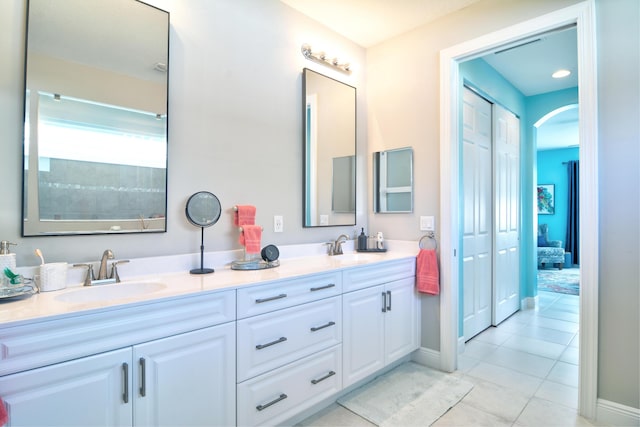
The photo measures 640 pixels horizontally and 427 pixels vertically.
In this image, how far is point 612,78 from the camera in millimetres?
1903

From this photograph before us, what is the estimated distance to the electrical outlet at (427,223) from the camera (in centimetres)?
262

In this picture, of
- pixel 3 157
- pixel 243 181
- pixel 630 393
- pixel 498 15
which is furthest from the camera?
pixel 498 15

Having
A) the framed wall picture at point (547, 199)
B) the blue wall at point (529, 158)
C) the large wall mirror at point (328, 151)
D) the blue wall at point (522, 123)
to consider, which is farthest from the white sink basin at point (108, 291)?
the framed wall picture at point (547, 199)

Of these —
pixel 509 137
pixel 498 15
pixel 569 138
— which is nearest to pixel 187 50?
pixel 498 15

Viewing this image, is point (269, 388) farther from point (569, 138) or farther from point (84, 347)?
point (569, 138)

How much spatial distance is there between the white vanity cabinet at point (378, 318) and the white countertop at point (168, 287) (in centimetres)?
12

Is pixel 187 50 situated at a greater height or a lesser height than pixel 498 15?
lesser

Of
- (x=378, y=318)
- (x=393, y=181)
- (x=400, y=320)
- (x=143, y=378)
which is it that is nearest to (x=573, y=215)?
(x=393, y=181)

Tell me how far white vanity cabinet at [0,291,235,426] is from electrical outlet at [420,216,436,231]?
5.58 feet

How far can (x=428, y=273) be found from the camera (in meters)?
2.54

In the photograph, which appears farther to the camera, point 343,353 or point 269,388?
point 343,353

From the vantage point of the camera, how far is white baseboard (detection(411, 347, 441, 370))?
102 inches

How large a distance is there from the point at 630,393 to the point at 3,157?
3.33 metres

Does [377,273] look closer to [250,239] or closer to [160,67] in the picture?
[250,239]
